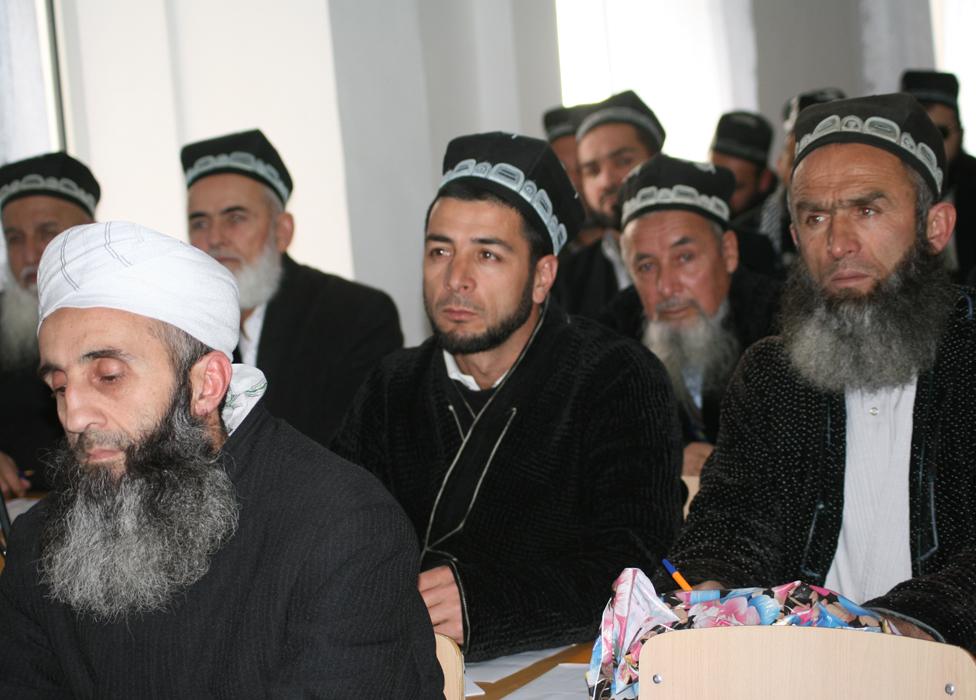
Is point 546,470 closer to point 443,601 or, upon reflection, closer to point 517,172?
point 443,601

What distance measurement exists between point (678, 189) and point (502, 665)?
2578mm

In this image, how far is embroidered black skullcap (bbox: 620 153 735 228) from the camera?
4.66m

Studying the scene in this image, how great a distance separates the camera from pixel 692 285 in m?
4.66

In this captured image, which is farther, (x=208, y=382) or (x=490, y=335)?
(x=490, y=335)

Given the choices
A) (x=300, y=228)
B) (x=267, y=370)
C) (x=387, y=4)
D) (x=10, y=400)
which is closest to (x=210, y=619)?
(x=267, y=370)

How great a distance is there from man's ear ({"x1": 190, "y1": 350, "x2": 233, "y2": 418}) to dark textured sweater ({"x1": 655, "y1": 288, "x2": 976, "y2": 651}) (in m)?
1.02

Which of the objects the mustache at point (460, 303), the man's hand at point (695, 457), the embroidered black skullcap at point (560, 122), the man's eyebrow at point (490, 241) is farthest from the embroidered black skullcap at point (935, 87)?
the mustache at point (460, 303)

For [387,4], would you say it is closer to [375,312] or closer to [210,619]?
[375,312]

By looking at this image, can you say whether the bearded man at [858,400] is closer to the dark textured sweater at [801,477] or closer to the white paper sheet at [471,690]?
the dark textured sweater at [801,477]

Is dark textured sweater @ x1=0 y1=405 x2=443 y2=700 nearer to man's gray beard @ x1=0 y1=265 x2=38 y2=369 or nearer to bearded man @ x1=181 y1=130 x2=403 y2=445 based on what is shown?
bearded man @ x1=181 y1=130 x2=403 y2=445

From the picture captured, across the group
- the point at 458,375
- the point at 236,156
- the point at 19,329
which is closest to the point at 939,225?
the point at 458,375

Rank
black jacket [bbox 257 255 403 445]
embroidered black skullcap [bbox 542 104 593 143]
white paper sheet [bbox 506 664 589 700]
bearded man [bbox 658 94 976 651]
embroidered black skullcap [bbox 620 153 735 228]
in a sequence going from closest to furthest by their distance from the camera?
white paper sheet [bbox 506 664 589 700]
bearded man [bbox 658 94 976 651]
embroidered black skullcap [bbox 620 153 735 228]
black jacket [bbox 257 255 403 445]
embroidered black skullcap [bbox 542 104 593 143]

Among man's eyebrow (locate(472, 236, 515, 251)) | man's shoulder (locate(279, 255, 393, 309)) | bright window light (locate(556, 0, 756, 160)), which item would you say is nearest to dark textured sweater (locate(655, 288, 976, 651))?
man's eyebrow (locate(472, 236, 515, 251))

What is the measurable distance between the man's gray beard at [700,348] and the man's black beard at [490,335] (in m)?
1.42
